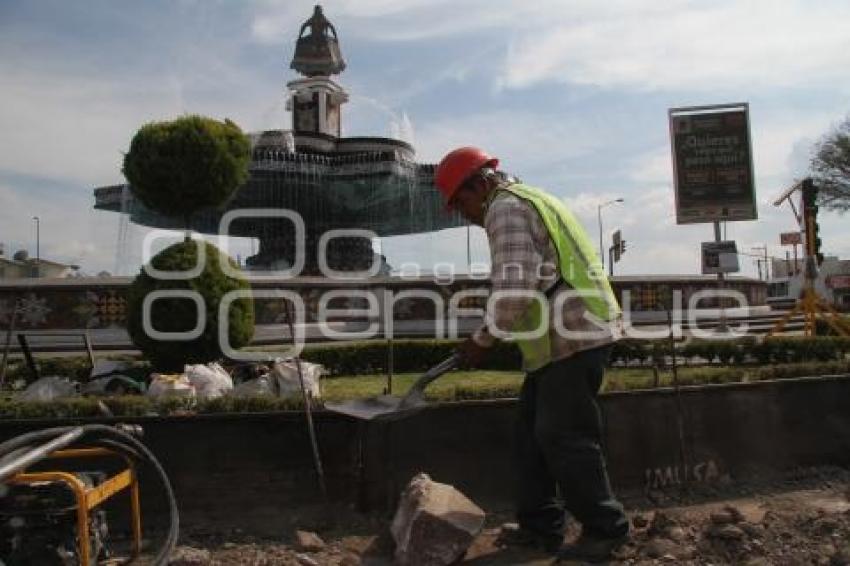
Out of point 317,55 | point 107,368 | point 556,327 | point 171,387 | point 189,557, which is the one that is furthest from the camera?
point 317,55

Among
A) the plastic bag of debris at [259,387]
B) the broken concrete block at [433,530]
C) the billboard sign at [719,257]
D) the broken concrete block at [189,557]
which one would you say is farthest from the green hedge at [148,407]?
the billboard sign at [719,257]

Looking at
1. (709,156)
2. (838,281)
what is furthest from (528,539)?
(838,281)

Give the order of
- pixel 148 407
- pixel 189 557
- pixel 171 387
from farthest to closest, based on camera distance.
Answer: pixel 171 387 → pixel 148 407 → pixel 189 557

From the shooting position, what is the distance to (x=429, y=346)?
43.1 feet

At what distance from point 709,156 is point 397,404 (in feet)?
51.3

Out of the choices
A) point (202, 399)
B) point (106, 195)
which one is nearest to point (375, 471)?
point (202, 399)

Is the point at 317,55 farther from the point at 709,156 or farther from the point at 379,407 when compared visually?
the point at 379,407

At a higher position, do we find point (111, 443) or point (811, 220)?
point (811, 220)

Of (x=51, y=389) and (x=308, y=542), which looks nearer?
(x=308, y=542)

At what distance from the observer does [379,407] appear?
14.7 ft

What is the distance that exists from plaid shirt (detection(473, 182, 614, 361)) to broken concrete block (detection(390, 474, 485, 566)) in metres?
0.82

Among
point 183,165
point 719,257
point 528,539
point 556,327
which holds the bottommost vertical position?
point 528,539

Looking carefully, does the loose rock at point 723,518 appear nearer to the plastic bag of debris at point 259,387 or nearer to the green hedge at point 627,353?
the plastic bag of debris at point 259,387

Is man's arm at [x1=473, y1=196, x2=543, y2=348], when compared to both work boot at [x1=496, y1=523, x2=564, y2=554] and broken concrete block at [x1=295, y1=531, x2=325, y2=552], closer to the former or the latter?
work boot at [x1=496, y1=523, x2=564, y2=554]
